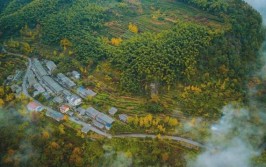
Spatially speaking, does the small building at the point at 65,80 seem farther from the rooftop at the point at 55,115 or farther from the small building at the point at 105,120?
the small building at the point at 105,120

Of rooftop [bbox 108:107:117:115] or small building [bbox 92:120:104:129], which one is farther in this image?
rooftop [bbox 108:107:117:115]

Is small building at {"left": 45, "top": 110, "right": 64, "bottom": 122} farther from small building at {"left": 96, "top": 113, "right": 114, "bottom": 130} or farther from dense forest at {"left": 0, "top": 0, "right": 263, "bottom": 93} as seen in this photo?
dense forest at {"left": 0, "top": 0, "right": 263, "bottom": 93}

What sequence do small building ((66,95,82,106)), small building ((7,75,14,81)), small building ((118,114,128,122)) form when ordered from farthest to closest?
small building ((7,75,14,81)) → small building ((66,95,82,106)) → small building ((118,114,128,122))

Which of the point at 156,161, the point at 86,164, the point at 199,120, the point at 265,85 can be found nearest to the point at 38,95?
the point at 86,164

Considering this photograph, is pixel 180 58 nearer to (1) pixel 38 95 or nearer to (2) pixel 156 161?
(2) pixel 156 161

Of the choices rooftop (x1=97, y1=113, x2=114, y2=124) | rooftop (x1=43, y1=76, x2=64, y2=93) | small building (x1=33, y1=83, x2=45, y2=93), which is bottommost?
small building (x1=33, y1=83, x2=45, y2=93)

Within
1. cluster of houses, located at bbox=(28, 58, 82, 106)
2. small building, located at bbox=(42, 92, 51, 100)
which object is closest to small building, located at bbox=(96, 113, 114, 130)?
cluster of houses, located at bbox=(28, 58, 82, 106)

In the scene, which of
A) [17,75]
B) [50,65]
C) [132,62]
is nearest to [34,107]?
[17,75]
